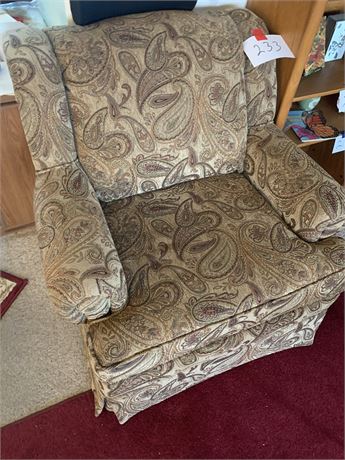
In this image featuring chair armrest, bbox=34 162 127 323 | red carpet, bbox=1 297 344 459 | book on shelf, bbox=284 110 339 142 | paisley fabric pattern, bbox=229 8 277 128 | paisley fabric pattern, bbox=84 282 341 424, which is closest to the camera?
chair armrest, bbox=34 162 127 323

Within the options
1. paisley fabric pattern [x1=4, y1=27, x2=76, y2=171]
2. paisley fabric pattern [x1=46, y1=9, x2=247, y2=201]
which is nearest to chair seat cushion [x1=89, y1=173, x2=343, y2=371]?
paisley fabric pattern [x1=46, y1=9, x2=247, y2=201]

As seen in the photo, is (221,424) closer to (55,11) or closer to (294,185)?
Result: (294,185)

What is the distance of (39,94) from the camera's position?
0.94 meters

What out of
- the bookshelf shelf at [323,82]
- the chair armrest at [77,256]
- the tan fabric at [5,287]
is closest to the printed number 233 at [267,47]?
the bookshelf shelf at [323,82]

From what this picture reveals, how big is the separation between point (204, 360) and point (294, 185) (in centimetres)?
57

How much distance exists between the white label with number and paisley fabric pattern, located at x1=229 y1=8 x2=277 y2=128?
23mm

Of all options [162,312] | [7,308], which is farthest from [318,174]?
[7,308]

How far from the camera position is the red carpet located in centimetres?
105

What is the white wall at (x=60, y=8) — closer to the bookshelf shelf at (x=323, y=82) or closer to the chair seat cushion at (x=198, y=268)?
the bookshelf shelf at (x=323, y=82)

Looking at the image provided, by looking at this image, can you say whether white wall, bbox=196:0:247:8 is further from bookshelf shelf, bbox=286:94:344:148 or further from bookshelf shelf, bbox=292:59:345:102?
bookshelf shelf, bbox=286:94:344:148

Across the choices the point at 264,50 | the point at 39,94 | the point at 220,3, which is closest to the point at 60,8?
the point at 39,94

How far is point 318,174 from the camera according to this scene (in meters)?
Answer: 1.06

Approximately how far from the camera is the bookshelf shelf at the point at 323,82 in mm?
1307

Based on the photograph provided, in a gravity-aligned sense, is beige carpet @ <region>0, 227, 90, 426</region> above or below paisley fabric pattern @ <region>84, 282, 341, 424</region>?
below
